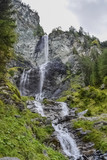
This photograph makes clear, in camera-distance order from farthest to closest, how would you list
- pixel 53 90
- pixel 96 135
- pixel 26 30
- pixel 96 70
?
pixel 26 30, pixel 53 90, pixel 96 70, pixel 96 135

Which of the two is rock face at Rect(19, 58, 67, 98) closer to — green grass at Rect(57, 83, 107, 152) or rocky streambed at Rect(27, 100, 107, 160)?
green grass at Rect(57, 83, 107, 152)

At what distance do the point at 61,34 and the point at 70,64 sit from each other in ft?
79.0

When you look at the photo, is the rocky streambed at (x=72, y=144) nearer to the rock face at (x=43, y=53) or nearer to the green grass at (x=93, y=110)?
the green grass at (x=93, y=110)

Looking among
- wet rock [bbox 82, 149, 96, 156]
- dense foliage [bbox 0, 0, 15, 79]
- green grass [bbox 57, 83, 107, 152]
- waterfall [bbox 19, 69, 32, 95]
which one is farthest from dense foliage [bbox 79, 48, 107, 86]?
dense foliage [bbox 0, 0, 15, 79]

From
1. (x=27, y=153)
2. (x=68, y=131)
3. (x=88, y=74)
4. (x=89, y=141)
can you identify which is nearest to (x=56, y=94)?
(x=88, y=74)

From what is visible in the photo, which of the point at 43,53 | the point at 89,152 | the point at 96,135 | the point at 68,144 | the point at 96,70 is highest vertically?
the point at 43,53

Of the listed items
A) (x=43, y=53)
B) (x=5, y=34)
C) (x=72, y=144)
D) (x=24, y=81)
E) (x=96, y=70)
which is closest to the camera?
(x=5, y=34)

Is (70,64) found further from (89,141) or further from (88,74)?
(89,141)

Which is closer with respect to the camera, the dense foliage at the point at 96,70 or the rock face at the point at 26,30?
the dense foliage at the point at 96,70

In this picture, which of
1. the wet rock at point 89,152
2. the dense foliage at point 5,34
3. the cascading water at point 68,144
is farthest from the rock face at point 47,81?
the dense foliage at point 5,34

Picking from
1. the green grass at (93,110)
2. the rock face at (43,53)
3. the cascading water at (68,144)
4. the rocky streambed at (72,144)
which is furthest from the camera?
the rock face at (43,53)

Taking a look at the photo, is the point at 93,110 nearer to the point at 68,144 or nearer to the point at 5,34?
the point at 68,144

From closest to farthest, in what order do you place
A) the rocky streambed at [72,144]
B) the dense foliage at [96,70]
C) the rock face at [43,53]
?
1. the rocky streambed at [72,144]
2. the dense foliage at [96,70]
3. the rock face at [43,53]

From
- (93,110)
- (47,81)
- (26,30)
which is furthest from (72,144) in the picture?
(26,30)
